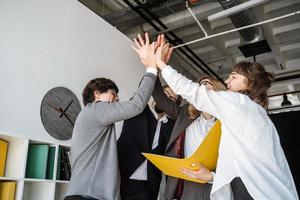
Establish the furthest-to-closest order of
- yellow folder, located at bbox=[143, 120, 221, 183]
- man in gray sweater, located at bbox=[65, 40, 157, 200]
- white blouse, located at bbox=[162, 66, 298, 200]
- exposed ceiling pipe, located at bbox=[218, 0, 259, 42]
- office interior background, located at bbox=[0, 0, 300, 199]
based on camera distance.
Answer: exposed ceiling pipe, located at bbox=[218, 0, 259, 42], office interior background, located at bbox=[0, 0, 300, 199], man in gray sweater, located at bbox=[65, 40, 157, 200], yellow folder, located at bbox=[143, 120, 221, 183], white blouse, located at bbox=[162, 66, 298, 200]

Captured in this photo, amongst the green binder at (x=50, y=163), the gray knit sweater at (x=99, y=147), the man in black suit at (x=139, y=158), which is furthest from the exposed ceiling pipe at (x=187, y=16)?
the gray knit sweater at (x=99, y=147)

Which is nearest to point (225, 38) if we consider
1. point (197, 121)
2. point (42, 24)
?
point (42, 24)

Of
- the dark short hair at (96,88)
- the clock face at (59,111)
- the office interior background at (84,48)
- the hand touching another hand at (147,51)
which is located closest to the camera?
the hand touching another hand at (147,51)

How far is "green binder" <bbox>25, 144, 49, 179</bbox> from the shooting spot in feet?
7.85

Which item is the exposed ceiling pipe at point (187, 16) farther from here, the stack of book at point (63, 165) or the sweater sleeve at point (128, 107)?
the sweater sleeve at point (128, 107)

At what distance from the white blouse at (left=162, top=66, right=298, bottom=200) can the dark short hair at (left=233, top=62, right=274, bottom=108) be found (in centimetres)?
18

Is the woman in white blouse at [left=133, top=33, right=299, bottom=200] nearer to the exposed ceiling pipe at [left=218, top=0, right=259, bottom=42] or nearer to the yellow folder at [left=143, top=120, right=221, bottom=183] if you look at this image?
the yellow folder at [left=143, top=120, right=221, bottom=183]

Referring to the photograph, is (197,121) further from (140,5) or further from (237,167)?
(140,5)

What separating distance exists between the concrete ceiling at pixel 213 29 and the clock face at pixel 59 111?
5.69ft

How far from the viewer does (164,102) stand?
1.82 m

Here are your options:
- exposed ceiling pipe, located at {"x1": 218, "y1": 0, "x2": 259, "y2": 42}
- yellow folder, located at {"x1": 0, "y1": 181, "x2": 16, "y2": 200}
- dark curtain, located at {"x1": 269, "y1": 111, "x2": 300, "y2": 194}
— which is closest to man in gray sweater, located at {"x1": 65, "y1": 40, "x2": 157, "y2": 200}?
yellow folder, located at {"x1": 0, "y1": 181, "x2": 16, "y2": 200}

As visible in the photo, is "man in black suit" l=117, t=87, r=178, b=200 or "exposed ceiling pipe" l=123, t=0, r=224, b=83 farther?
"exposed ceiling pipe" l=123, t=0, r=224, b=83

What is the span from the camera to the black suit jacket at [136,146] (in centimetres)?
159

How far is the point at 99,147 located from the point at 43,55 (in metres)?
1.86
